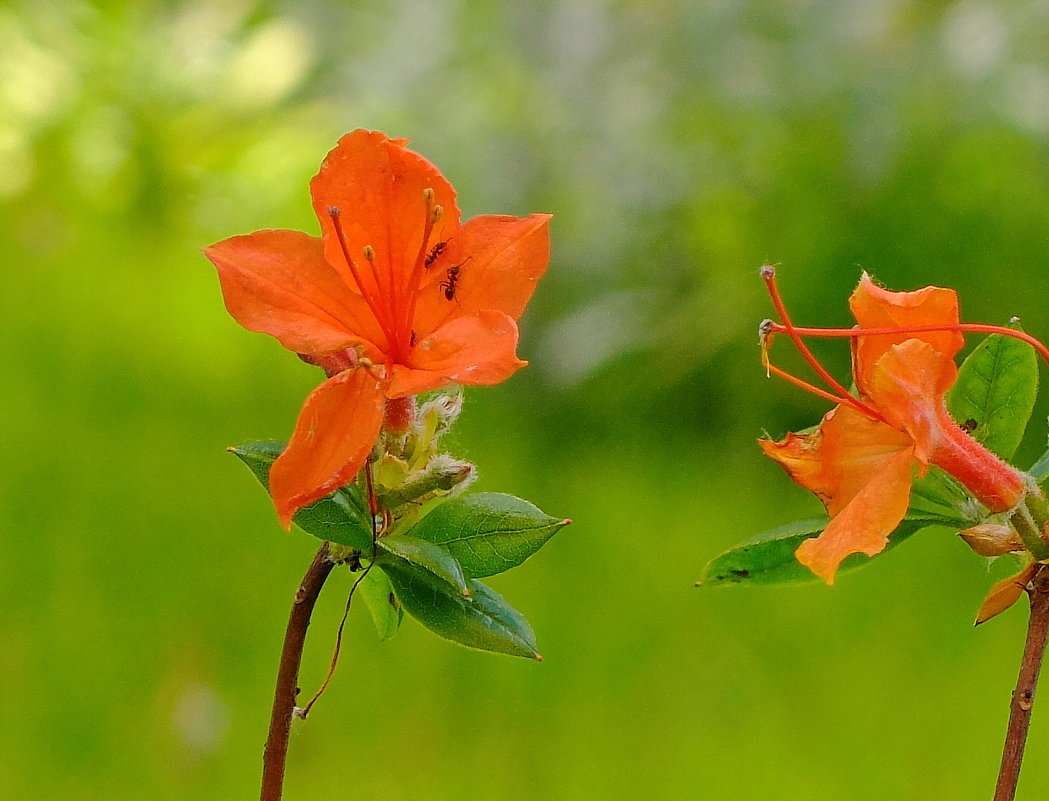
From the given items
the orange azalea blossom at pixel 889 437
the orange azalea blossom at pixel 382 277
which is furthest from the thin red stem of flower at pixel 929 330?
the orange azalea blossom at pixel 382 277

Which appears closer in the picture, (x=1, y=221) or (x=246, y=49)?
(x=1, y=221)

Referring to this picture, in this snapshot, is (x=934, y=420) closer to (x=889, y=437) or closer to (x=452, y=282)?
(x=889, y=437)

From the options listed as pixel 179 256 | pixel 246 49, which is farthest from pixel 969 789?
pixel 246 49

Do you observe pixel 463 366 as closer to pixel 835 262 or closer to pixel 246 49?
pixel 835 262

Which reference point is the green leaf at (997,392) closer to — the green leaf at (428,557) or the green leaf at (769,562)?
the green leaf at (769,562)

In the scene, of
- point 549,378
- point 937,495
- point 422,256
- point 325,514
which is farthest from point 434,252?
point 549,378
